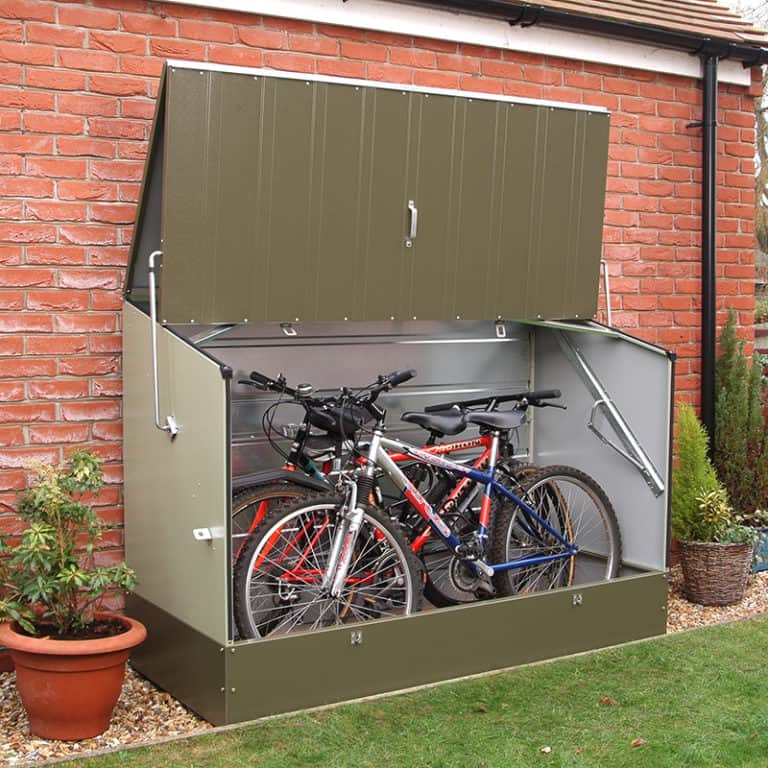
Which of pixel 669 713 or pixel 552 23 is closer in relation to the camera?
pixel 669 713

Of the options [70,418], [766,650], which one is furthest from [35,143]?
[766,650]

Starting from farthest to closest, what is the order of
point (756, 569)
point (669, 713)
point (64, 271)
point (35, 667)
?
point (756, 569)
point (64, 271)
point (669, 713)
point (35, 667)

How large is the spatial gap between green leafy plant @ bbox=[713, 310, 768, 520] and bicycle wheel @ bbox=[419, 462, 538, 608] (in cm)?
168

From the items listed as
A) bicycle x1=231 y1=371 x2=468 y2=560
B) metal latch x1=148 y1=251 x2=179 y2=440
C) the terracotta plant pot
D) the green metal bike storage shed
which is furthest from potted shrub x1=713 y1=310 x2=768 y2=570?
the terracotta plant pot

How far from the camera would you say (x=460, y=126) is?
4.92 meters

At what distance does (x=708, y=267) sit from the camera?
A: 22.1 ft

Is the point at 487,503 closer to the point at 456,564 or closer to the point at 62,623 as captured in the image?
the point at 456,564

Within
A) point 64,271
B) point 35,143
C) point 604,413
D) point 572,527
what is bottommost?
point 572,527

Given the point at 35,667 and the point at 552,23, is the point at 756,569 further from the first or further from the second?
the point at 35,667

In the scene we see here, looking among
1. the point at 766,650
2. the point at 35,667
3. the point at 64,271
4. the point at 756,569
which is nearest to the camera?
the point at 35,667

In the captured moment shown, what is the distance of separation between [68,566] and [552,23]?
3596mm

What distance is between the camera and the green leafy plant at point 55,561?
169 inches

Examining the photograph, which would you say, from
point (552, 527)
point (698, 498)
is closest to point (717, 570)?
point (698, 498)

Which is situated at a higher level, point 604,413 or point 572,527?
point 604,413
